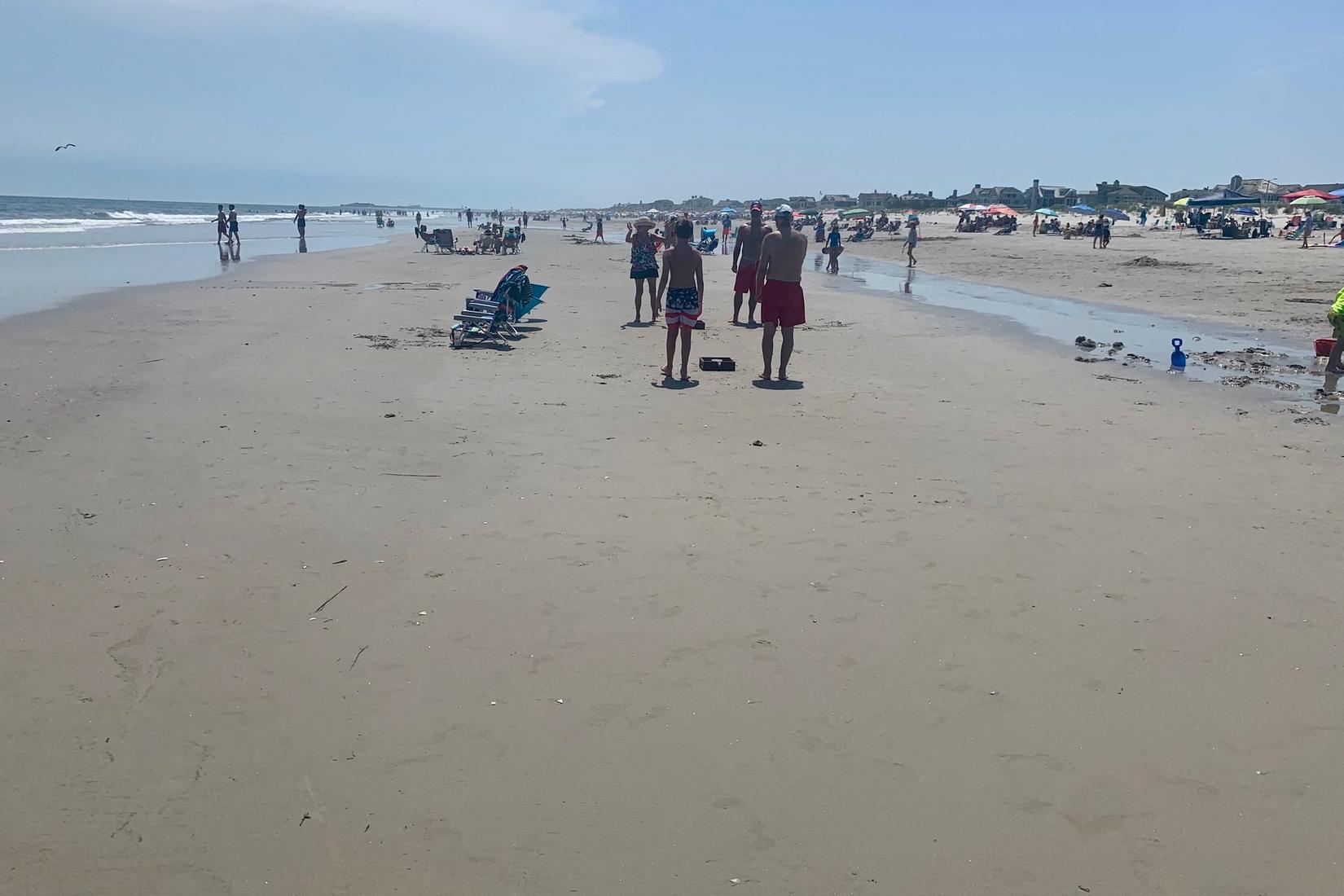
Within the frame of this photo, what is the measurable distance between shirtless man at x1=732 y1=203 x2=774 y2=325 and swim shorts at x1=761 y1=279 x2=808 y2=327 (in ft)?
6.38

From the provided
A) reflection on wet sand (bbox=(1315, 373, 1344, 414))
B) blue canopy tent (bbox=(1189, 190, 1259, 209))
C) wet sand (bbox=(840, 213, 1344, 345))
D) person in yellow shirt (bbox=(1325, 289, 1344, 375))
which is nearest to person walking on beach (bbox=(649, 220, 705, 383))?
reflection on wet sand (bbox=(1315, 373, 1344, 414))

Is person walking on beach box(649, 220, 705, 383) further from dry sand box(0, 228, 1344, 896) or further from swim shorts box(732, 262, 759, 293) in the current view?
swim shorts box(732, 262, 759, 293)

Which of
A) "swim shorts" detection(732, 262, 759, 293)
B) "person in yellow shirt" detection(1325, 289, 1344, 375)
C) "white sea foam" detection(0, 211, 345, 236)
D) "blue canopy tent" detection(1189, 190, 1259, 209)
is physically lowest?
"person in yellow shirt" detection(1325, 289, 1344, 375)

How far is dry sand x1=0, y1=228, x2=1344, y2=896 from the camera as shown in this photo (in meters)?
2.65

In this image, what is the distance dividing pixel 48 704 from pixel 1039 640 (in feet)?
12.0

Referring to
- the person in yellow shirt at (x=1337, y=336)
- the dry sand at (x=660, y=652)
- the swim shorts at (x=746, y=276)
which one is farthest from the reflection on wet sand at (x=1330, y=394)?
the swim shorts at (x=746, y=276)

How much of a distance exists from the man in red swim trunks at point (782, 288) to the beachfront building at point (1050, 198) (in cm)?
6584

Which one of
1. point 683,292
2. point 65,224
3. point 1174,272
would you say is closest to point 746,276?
point 683,292

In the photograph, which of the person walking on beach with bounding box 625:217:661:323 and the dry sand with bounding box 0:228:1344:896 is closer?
the dry sand with bounding box 0:228:1344:896

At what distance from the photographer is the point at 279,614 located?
395cm

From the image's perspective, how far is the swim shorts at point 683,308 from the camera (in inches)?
354

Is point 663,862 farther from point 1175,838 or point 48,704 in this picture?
point 48,704

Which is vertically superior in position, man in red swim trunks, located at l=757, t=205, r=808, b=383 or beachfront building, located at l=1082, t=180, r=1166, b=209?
beachfront building, located at l=1082, t=180, r=1166, b=209

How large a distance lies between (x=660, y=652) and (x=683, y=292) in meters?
5.87
